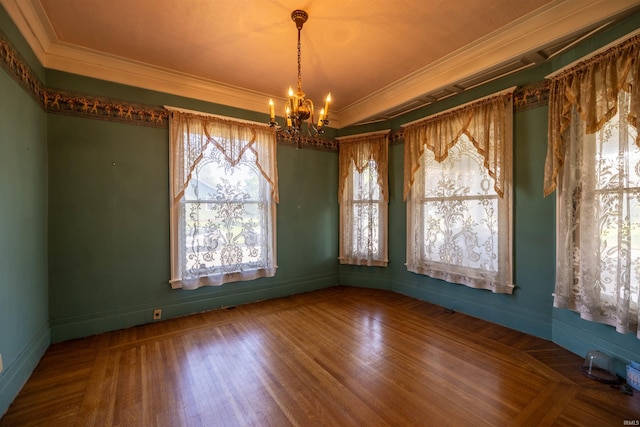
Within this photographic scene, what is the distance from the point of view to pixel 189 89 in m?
3.32

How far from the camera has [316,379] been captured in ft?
6.81

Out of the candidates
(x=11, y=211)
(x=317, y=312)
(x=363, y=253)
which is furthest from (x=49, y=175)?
(x=363, y=253)

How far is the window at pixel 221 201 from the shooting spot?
3.24 m

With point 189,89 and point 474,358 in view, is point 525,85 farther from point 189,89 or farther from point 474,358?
point 189,89

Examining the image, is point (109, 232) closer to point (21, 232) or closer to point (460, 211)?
point (21, 232)

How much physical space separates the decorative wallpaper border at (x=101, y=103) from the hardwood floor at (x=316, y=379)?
7.53 ft

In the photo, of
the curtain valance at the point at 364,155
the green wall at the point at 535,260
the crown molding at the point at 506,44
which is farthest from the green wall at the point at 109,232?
the curtain valance at the point at 364,155

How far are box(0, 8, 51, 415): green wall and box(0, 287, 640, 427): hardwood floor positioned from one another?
0.22 metres

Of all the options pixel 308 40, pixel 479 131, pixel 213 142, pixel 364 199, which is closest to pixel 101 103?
pixel 213 142

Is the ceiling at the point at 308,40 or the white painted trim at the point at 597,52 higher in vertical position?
the ceiling at the point at 308,40

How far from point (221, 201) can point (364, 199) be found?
2173 mm

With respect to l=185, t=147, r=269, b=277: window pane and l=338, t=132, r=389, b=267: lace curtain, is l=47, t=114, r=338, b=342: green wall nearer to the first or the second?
l=185, t=147, r=269, b=277: window pane

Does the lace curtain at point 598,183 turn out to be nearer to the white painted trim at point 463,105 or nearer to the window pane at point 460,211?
the white painted trim at point 463,105

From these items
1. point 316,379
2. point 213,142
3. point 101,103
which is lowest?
point 316,379
